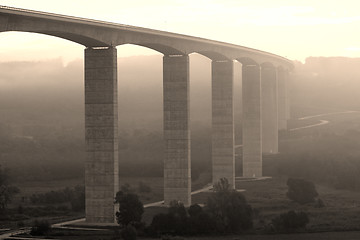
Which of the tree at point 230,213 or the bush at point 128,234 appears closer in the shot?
the bush at point 128,234

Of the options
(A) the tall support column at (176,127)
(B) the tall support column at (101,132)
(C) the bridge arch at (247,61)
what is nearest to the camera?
(B) the tall support column at (101,132)

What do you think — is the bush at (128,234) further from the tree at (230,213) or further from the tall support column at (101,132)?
the tall support column at (101,132)

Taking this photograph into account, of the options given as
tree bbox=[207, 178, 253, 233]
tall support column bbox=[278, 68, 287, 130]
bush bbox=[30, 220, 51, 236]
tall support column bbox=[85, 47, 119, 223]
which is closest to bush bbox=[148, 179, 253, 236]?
tree bbox=[207, 178, 253, 233]

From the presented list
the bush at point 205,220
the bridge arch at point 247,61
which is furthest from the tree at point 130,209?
the bridge arch at point 247,61

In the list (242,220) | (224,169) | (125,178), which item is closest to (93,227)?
(242,220)

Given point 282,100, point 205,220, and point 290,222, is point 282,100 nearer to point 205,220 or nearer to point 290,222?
point 290,222

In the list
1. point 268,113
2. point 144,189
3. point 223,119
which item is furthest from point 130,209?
point 268,113

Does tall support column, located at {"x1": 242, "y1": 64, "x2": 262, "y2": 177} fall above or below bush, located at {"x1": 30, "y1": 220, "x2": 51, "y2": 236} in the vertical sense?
above

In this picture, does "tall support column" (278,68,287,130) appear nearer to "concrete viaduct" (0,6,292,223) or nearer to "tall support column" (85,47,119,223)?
"concrete viaduct" (0,6,292,223)
